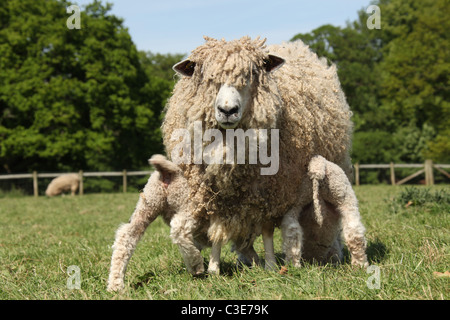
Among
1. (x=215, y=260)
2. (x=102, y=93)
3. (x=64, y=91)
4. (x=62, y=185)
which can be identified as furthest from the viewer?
(x=102, y=93)

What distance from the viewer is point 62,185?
2298 cm

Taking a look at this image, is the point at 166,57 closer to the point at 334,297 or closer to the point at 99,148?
the point at 99,148

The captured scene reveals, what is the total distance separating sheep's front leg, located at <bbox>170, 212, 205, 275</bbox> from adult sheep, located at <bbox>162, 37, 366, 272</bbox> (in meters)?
0.09

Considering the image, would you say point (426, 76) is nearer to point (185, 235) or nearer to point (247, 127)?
point (247, 127)

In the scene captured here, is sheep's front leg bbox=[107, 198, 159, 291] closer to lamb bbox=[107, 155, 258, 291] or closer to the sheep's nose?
lamb bbox=[107, 155, 258, 291]

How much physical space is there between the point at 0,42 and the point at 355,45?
23162 mm

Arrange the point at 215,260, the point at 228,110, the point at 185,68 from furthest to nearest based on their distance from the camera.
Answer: the point at 215,260 → the point at 185,68 → the point at 228,110

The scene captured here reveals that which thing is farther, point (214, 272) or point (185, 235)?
point (214, 272)

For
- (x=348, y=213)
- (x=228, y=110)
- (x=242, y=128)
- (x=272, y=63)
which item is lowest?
(x=348, y=213)

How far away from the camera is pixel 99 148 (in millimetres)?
25453

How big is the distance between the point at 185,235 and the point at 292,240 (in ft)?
2.81

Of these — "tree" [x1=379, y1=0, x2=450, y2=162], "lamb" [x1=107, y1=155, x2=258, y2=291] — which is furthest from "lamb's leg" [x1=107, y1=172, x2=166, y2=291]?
"tree" [x1=379, y1=0, x2=450, y2=162]

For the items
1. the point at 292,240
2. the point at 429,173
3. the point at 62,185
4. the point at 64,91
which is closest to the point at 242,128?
the point at 292,240

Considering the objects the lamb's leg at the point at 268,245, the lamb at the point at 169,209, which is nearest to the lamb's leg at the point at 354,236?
the lamb's leg at the point at 268,245
